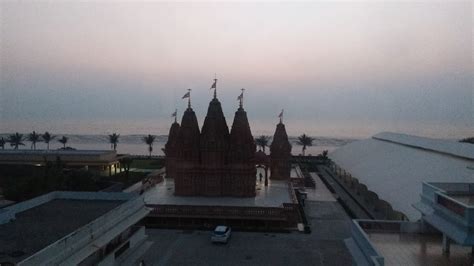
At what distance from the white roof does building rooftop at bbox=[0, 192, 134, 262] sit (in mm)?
14990

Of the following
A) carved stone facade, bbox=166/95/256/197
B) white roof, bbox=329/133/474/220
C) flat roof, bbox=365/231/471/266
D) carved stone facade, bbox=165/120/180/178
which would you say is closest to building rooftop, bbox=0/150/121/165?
carved stone facade, bbox=165/120/180/178

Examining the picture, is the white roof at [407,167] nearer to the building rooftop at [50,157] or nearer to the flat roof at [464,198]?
the flat roof at [464,198]

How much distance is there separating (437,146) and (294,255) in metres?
20.2

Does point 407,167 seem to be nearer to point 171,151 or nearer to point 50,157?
point 171,151

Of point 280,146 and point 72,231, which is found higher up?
point 280,146

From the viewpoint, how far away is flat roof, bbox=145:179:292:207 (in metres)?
30.0

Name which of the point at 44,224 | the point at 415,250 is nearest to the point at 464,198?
the point at 415,250

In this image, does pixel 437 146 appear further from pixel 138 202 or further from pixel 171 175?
pixel 138 202

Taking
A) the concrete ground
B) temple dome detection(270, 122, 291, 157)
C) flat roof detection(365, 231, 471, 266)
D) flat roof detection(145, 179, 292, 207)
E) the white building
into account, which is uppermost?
temple dome detection(270, 122, 291, 157)

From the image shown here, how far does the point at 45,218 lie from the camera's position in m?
15.7

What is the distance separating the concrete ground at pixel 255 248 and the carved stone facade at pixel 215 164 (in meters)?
5.42

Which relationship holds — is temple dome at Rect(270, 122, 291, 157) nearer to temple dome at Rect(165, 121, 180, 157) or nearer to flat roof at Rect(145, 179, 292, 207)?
flat roof at Rect(145, 179, 292, 207)

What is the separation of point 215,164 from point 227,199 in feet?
9.09

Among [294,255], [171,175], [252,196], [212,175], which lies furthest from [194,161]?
[294,255]
